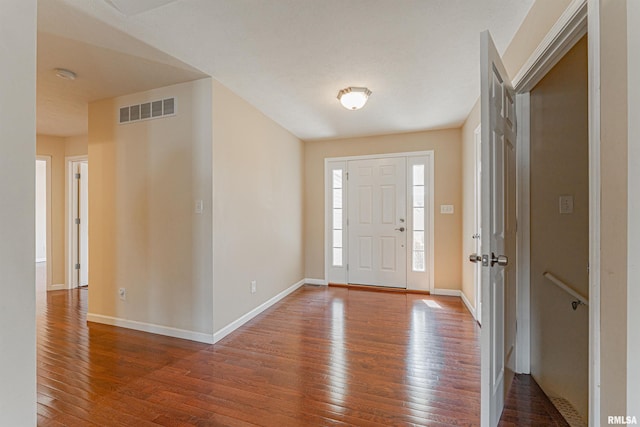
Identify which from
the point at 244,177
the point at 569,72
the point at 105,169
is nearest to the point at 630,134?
the point at 569,72

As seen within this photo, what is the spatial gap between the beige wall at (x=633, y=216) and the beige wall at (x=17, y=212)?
2.01 meters

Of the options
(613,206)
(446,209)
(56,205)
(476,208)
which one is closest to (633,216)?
(613,206)

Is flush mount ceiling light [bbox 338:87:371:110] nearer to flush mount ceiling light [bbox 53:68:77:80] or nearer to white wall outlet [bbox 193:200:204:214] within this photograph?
white wall outlet [bbox 193:200:204:214]

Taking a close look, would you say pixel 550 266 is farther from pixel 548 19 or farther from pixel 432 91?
pixel 432 91

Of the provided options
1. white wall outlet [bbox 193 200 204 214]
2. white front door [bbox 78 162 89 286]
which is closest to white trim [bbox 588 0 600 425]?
white wall outlet [bbox 193 200 204 214]

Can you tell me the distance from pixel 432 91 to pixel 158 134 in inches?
111

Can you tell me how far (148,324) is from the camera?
2912 millimetres

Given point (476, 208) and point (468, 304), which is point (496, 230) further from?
point (468, 304)

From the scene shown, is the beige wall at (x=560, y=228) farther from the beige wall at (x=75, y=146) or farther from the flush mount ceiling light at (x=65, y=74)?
the beige wall at (x=75, y=146)

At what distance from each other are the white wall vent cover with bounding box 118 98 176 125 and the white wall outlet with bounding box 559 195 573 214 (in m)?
3.29

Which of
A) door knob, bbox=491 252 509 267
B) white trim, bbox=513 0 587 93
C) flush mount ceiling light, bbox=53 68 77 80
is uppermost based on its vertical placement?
flush mount ceiling light, bbox=53 68 77 80

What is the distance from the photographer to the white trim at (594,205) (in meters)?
1.10

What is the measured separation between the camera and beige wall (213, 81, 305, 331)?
109 inches

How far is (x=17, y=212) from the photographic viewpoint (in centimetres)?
92
